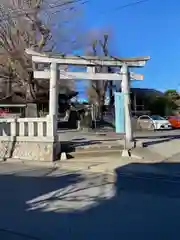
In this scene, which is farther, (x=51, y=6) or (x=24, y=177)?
(x=51, y=6)

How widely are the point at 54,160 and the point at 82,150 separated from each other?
1.66 m

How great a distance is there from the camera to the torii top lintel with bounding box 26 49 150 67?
17.4 m

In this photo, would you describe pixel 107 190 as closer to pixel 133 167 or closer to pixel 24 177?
pixel 24 177

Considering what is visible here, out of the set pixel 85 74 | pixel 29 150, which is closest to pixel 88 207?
pixel 29 150

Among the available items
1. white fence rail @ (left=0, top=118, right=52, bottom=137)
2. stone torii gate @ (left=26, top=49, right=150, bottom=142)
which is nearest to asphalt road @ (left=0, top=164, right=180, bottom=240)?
white fence rail @ (left=0, top=118, right=52, bottom=137)

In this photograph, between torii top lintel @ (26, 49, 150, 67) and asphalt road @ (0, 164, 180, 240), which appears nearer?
asphalt road @ (0, 164, 180, 240)

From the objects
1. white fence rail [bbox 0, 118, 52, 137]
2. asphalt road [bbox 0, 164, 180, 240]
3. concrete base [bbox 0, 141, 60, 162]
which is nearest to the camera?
asphalt road [bbox 0, 164, 180, 240]

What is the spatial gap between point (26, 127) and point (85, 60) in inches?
152

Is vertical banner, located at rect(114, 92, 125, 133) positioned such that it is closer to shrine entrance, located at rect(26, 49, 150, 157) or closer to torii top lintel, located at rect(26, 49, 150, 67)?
shrine entrance, located at rect(26, 49, 150, 157)

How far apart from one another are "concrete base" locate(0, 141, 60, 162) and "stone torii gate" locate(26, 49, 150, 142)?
0.86 m

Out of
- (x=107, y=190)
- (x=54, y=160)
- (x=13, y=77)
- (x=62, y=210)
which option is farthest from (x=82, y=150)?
(x=13, y=77)

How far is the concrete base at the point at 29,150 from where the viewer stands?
54.6 ft

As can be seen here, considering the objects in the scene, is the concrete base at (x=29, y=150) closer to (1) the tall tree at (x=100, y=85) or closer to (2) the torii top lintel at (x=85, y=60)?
(2) the torii top lintel at (x=85, y=60)

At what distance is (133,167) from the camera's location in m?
13.9
